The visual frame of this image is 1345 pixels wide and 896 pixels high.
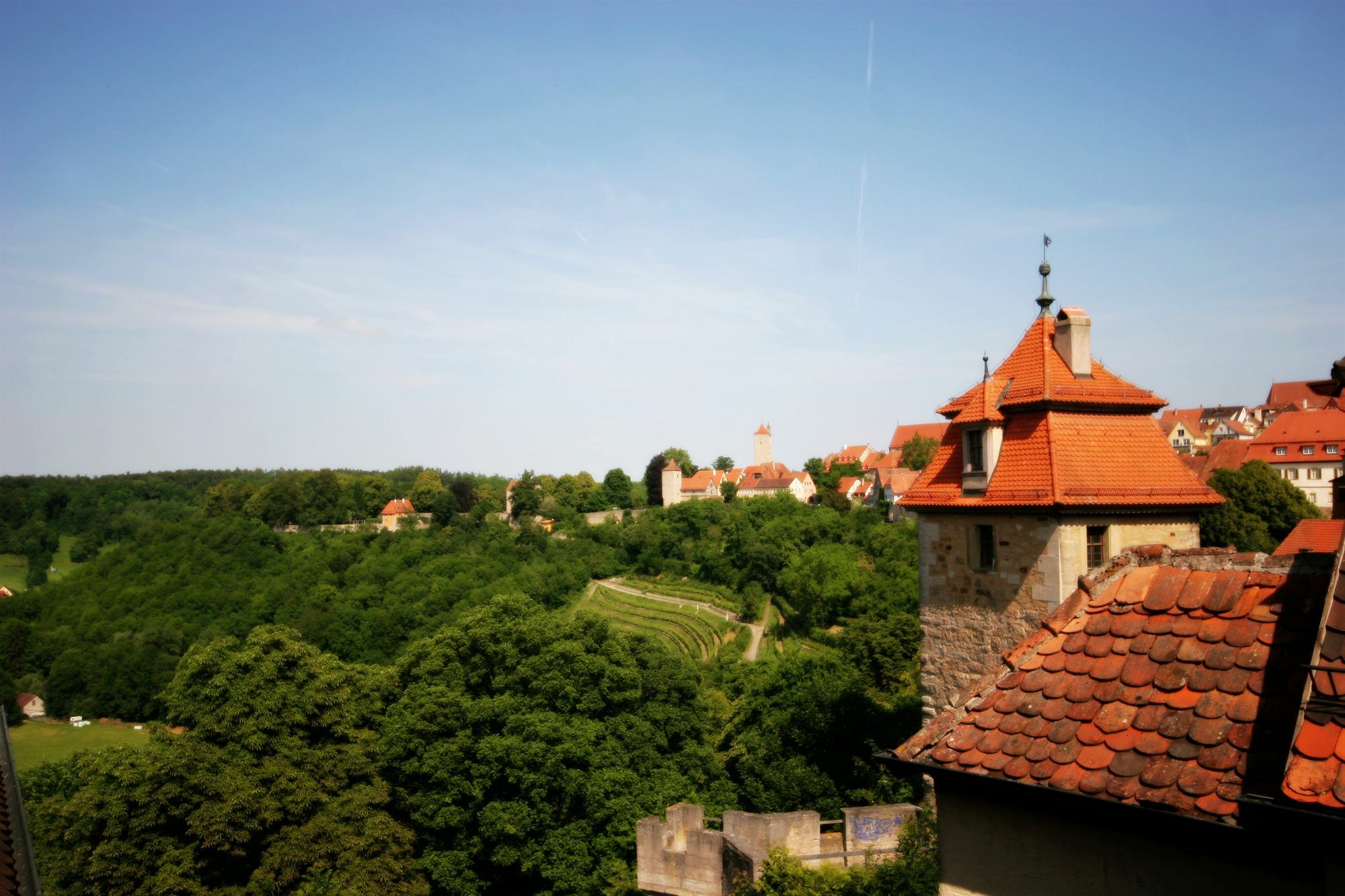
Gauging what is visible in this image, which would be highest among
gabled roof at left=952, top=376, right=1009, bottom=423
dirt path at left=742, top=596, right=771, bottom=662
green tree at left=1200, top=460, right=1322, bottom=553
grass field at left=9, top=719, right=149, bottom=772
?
gabled roof at left=952, top=376, right=1009, bottom=423

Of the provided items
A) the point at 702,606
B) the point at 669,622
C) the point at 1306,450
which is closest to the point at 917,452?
the point at 702,606

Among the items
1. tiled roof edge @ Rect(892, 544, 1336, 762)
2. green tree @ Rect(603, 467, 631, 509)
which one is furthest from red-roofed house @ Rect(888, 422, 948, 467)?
tiled roof edge @ Rect(892, 544, 1336, 762)

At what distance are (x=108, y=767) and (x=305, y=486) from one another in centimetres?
9657

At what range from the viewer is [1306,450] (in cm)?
4938

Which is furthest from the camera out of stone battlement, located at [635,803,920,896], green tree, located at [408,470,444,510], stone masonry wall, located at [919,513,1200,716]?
green tree, located at [408,470,444,510]

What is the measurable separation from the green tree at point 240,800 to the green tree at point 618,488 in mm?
87024

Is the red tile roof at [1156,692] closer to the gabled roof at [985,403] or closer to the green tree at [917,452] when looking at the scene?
the gabled roof at [985,403]

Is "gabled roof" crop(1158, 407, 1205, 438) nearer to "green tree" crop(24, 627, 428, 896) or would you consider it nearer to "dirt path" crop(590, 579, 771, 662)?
"dirt path" crop(590, 579, 771, 662)

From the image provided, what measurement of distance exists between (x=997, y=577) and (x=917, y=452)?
7079 cm

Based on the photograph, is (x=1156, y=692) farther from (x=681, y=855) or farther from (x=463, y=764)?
(x=463, y=764)

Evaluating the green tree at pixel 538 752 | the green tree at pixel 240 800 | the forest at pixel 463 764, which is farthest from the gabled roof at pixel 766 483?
the green tree at pixel 240 800

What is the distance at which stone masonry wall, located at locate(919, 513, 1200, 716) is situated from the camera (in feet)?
38.4

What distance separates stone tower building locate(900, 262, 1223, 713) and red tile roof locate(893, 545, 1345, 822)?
20.3 ft

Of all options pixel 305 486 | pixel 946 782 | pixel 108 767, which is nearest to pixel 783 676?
pixel 108 767
